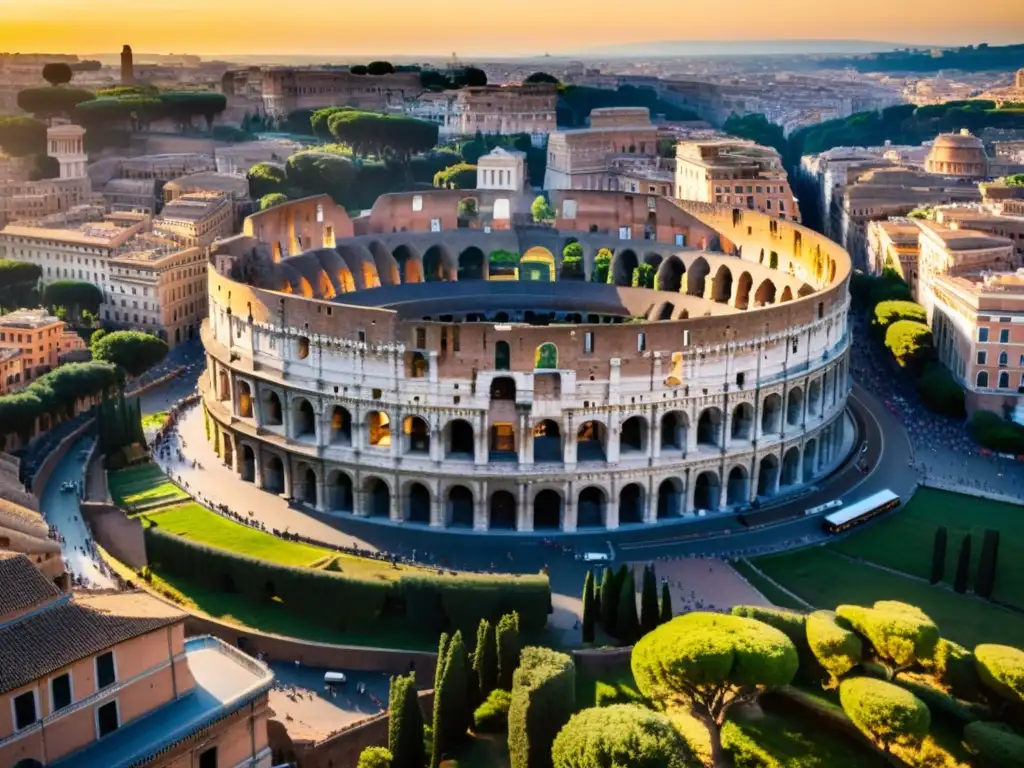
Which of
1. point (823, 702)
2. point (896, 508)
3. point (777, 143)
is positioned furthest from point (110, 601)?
point (777, 143)

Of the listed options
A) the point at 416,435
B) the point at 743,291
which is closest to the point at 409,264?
the point at 743,291

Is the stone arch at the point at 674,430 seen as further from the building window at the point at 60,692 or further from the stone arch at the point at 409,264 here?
the building window at the point at 60,692

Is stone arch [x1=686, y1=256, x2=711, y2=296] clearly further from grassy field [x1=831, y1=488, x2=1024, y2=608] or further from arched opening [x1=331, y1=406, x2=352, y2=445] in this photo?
arched opening [x1=331, y1=406, x2=352, y2=445]

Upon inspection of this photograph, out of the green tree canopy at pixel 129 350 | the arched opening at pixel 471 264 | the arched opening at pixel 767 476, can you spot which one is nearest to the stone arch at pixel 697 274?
the arched opening at pixel 471 264

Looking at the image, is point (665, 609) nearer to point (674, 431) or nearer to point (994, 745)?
point (994, 745)

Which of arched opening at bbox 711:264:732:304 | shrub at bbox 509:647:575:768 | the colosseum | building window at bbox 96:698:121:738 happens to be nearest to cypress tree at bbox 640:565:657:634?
shrub at bbox 509:647:575:768
